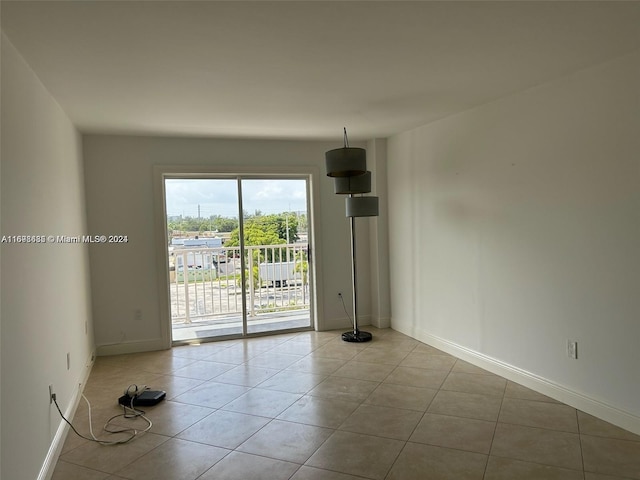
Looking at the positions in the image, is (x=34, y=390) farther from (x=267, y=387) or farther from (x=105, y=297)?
(x=105, y=297)

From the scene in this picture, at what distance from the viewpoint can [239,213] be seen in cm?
493

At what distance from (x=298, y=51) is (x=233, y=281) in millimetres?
3453

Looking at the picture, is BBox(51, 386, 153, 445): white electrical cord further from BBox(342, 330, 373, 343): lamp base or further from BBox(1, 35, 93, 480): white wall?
BBox(342, 330, 373, 343): lamp base

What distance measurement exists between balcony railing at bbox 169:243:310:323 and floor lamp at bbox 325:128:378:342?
874 millimetres

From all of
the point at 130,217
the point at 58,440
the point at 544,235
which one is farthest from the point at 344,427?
the point at 130,217

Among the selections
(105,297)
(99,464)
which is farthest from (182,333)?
(99,464)

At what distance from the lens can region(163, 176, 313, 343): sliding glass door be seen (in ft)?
15.8

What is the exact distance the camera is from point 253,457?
7.95ft

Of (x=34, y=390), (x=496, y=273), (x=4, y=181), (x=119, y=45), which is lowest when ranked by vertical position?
(x=34, y=390)

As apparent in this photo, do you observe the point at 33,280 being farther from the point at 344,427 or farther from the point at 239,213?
the point at 239,213

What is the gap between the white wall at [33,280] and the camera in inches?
73.4

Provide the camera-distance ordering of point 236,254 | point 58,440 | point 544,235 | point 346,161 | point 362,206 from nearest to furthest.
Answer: point 58,440, point 544,235, point 346,161, point 362,206, point 236,254

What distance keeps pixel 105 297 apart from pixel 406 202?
10.6 ft

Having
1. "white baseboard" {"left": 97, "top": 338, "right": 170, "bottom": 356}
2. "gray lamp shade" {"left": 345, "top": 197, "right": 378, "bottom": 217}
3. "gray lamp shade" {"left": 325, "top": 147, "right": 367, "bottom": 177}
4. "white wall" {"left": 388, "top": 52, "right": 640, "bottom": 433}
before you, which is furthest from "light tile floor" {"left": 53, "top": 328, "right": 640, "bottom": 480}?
"gray lamp shade" {"left": 325, "top": 147, "right": 367, "bottom": 177}
